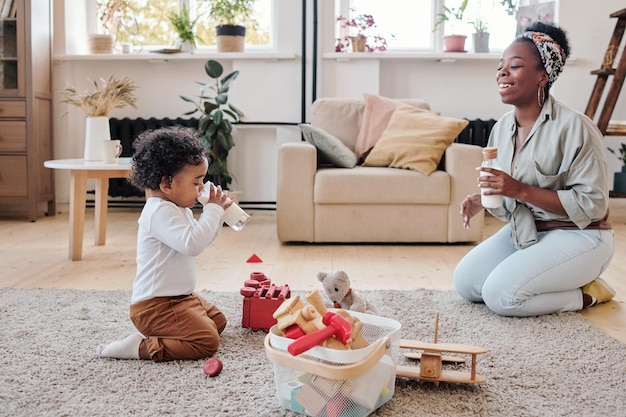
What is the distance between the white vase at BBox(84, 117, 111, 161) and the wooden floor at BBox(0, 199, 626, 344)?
47 cm

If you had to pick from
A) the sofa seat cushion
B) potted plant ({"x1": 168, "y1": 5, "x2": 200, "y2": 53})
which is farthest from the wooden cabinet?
the sofa seat cushion

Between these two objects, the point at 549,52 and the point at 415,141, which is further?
the point at 415,141

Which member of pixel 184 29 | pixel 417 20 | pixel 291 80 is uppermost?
pixel 417 20

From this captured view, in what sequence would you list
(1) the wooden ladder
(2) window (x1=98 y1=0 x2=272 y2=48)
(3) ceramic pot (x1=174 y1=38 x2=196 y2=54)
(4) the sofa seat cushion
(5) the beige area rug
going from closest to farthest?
1. (5) the beige area rug
2. (4) the sofa seat cushion
3. (1) the wooden ladder
4. (3) ceramic pot (x1=174 y1=38 x2=196 y2=54)
5. (2) window (x1=98 y1=0 x2=272 y2=48)

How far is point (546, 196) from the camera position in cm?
229

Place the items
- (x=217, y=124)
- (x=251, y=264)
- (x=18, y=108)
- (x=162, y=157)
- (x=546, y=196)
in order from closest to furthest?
(x=162, y=157), (x=546, y=196), (x=251, y=264), (x=217, y=124), (x=18, y=108)

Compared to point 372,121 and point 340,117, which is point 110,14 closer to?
point 340,117

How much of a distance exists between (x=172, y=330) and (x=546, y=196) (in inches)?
49.2

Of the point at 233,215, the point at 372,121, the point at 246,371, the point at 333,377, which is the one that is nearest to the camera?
the point at 333,377

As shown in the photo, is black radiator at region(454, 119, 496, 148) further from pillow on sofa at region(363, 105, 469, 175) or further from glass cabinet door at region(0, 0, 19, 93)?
glass cabinet door at region(0, 0, 19, 93)

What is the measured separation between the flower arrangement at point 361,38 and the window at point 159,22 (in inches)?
21.0

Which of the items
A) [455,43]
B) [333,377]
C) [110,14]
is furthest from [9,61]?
[333,377]

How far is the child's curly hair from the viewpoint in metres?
1.89

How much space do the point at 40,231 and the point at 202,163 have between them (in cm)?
254
